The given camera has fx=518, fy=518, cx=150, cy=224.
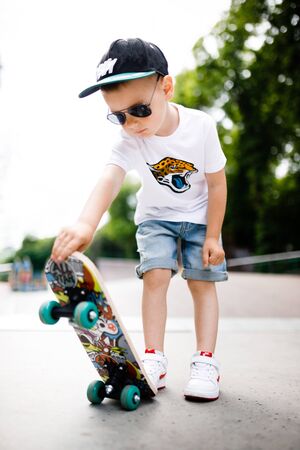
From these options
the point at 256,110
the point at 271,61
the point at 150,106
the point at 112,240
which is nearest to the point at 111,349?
the point at 150,106

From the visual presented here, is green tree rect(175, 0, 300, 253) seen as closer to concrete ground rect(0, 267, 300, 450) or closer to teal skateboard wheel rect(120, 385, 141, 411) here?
concrete ground rect(0, 267, 300, 450)

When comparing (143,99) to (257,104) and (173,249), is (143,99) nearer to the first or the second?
(173,249)

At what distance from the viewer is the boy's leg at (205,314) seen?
2092 mm

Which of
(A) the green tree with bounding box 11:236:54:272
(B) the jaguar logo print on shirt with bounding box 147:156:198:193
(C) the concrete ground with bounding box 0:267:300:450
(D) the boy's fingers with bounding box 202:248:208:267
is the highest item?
(B) the jaguar logo print on shirt with bounding box 147:156:198:193

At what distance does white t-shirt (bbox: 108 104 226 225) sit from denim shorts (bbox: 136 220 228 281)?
38 millimetres

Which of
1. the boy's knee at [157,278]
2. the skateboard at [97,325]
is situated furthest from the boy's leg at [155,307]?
the skateboard at [97,325]

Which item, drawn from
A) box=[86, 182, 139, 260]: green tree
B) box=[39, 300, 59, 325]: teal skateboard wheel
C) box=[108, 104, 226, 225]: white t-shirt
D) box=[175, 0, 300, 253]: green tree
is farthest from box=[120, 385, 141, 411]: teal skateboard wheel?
box=[86, 182, 139, 260]: green tree

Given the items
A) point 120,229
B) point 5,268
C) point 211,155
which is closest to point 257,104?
point 5,268

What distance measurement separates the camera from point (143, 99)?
1893mm

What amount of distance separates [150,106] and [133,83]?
11cm

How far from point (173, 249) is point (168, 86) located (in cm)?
66

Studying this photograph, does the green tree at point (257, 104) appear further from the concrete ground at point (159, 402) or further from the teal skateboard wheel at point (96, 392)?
the teal skateboard wheel at point (96, 392)

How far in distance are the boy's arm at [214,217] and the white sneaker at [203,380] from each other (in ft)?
1.23

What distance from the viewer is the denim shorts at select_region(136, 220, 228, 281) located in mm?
2113
